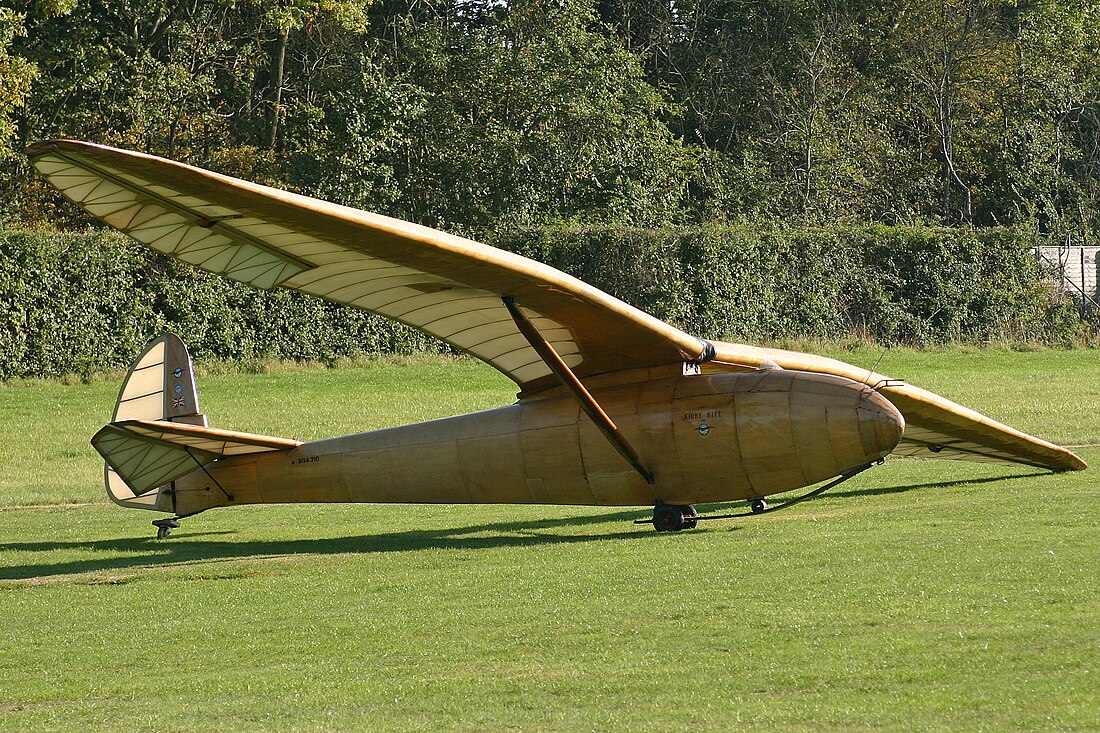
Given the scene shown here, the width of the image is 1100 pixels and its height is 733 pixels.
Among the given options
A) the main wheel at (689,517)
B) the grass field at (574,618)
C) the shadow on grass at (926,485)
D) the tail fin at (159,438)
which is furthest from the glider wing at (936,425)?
the tail fin at (159,438)

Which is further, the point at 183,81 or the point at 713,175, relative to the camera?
the point at 713,175

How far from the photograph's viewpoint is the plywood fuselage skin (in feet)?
39.5

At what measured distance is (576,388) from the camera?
1230 centimetres

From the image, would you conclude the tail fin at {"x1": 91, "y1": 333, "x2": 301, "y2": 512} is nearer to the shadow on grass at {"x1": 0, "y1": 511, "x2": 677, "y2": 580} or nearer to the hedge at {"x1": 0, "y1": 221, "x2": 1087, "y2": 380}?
the shadow on grass at {"x1": 0, "y1": 511, "x2": 677, "y2": 580}

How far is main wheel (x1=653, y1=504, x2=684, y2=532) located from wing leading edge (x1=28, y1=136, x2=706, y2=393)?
1377mm

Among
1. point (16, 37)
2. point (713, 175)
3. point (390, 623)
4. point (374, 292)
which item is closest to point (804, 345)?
point (713, 175)

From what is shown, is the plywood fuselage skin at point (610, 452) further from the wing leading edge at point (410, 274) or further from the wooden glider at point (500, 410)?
the wing leading edge at point (410, 274)

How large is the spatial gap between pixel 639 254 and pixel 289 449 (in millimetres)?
22001

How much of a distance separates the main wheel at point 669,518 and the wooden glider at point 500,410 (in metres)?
0.02

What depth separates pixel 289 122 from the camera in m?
42.1

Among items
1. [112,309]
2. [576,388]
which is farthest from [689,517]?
[112,309]

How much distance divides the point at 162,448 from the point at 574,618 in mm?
7107

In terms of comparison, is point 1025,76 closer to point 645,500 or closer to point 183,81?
point 183,81

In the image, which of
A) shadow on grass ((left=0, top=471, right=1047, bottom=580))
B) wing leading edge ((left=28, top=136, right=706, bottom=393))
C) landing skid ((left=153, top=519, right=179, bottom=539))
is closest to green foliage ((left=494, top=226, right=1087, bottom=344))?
shadow on grass ((left=0, top=471, right=1047, bottom=580))
